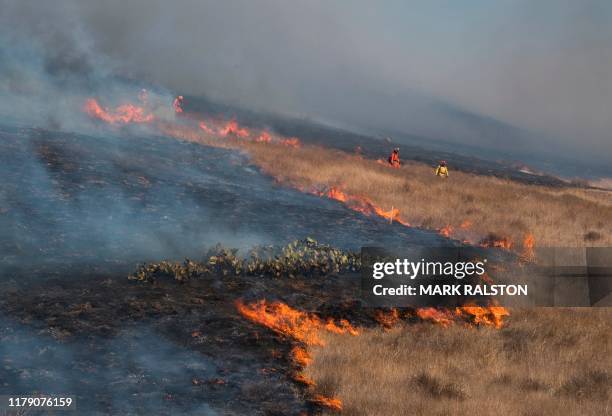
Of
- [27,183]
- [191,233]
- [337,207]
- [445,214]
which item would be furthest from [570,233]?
[27,183]

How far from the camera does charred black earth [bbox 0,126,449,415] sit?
8195mm

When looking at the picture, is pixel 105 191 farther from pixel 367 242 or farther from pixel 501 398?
pixel 501 398

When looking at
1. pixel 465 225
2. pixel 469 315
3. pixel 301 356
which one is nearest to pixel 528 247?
pixel 465 225

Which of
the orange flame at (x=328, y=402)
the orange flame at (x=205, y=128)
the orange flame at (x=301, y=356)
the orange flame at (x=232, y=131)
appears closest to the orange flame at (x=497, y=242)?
the orange flame at (x=301, y=356)

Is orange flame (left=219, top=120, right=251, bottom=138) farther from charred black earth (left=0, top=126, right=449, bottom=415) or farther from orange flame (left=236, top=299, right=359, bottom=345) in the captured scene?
orange flame (left=236, top=299, right=359, bottom=345)

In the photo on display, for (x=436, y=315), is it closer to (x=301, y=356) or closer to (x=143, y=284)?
(x=301, y=356)

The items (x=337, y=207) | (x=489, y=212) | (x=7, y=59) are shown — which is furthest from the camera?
(x=7, y=59)

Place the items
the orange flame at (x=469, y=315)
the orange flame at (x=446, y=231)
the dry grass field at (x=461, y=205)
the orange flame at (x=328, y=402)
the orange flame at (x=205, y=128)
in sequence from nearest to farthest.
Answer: the orange flame at (x=328, y=402) → the orange flame at (x=469, y=315) → the orange flame at (x=446, y=231) → the dry grass field at (x=461, y=205) → the orange flame at (x=205, y=128)

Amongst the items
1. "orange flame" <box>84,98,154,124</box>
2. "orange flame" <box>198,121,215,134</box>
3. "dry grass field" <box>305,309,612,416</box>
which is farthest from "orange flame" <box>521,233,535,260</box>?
"orange flame" <box>198,121,215,134</box>

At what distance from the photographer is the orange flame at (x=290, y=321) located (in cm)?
1083

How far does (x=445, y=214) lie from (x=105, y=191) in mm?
12881

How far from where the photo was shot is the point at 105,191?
59.5 feet

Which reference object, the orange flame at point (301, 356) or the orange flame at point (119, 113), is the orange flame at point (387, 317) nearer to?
the orange flame at point (301, 356)

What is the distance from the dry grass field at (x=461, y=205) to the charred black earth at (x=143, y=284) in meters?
3.04
